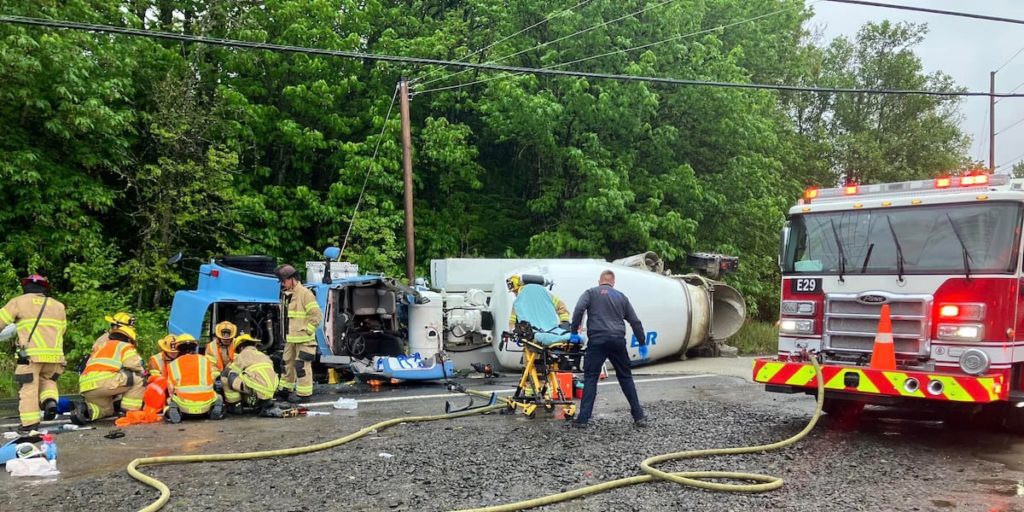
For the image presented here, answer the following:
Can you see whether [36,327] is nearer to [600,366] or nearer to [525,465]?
[525,465]

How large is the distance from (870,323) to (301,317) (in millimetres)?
6623

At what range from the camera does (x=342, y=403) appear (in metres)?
9.45

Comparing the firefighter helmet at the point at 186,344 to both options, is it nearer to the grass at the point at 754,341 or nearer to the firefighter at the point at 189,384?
the firefighter at the point at 189,384

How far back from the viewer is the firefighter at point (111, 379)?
8164 mm

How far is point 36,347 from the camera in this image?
7.92m

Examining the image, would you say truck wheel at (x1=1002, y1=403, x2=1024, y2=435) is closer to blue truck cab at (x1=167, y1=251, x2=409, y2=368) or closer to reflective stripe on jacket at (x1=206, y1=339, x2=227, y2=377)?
blue truck cab at (x1=167, y1=251, x2=409, y2=368)

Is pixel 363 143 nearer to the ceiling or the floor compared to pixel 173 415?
nearer to the ceiling

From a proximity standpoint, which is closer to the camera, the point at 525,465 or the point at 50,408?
the point at 525,465

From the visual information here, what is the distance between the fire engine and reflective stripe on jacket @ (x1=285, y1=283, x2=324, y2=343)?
5.50 metres

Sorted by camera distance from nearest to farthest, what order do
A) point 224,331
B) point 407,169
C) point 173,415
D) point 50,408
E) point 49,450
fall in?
point 49,450
point 50,408
point 173,415
point 224,331
point 407,169

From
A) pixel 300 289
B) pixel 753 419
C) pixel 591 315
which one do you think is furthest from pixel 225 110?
pixel 753 419

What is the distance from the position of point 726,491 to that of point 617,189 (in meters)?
13.0

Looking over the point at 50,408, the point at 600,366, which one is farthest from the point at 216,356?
the point at 600,366

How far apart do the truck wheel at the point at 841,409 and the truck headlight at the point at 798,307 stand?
4.85 feet
